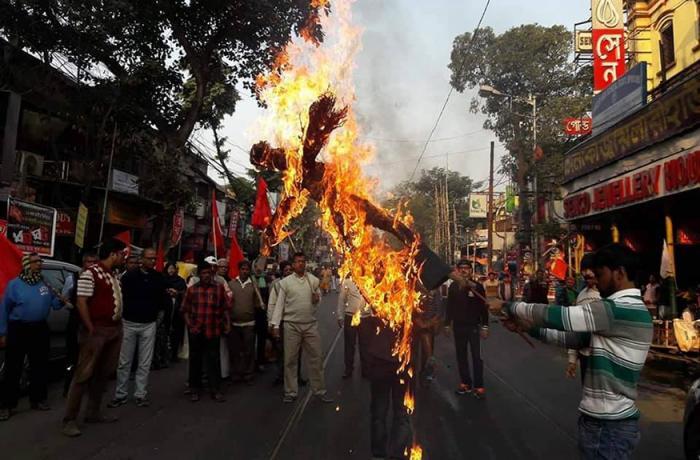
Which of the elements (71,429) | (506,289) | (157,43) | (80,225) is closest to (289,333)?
(71,429)

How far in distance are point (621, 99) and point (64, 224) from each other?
17291 mm

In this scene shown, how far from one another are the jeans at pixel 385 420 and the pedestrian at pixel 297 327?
2.52m

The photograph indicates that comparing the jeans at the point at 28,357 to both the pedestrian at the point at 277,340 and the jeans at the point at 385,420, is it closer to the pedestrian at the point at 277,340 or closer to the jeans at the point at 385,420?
the pedestrian at the point at 277,340

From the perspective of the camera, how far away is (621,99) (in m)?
15.0

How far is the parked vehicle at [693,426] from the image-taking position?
4219 mm

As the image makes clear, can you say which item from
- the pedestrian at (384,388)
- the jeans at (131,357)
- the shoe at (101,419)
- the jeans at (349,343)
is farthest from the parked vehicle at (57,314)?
the pedestrian at (384,388)

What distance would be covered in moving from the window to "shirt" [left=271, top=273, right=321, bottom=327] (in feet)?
56.4

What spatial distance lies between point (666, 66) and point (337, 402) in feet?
58.6

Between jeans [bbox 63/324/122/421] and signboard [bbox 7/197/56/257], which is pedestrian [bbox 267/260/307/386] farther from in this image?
signboard [bbox 7/197/56/257]

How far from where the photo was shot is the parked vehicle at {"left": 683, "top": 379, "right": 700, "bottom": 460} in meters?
4.22

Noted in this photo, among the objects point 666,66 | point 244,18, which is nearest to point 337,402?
point 244,18

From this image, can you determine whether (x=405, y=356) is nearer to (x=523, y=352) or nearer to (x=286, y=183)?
(x=286, y=183)

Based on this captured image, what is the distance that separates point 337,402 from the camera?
6809 mm

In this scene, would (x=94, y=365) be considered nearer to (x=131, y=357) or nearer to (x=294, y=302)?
(x=131, y=357)
